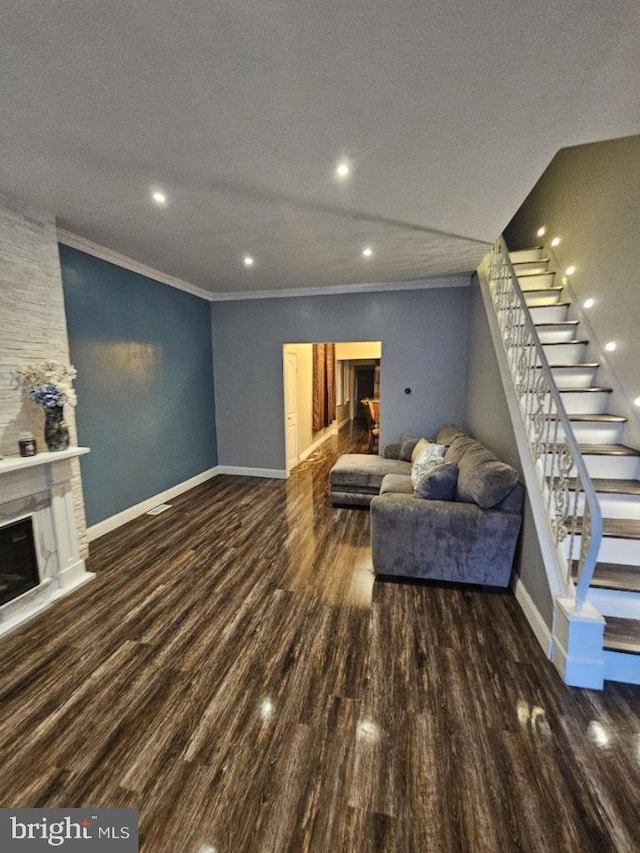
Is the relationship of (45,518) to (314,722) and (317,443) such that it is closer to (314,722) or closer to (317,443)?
(314,722)

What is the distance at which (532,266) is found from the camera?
13.9 ft

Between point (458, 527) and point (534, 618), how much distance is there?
69 centimetres

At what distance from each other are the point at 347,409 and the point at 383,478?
7440mm

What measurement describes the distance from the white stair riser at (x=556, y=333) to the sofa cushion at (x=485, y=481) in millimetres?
1535

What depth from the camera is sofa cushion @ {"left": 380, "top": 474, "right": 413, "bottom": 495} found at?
3.59 metres

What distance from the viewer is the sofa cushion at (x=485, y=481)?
8.27 ft

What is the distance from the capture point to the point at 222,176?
2137 millimetres

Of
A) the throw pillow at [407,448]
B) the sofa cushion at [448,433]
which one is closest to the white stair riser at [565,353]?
the sofa cushion at [448,433]

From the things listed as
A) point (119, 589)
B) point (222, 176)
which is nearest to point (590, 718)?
point (119, 589)

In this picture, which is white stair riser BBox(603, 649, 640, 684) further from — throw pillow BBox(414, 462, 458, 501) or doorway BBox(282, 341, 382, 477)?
doorway BBox(282, 341, 382, 477)

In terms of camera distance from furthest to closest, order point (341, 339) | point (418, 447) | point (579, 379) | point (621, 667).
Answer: point (341, 339), point (418, 447), point (579, 379), point (621, 667)

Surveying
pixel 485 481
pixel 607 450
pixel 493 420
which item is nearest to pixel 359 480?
pixel 493 420

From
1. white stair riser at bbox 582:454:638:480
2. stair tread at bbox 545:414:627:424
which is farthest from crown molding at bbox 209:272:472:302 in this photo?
white stair riser at bbox 582:454:638:480

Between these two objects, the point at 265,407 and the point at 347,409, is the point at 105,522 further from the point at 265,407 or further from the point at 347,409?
the point at 347,409
